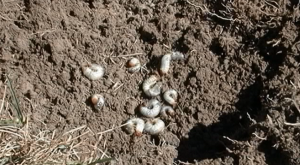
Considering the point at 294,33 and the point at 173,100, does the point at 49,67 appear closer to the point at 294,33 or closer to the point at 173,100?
the point at 173,100

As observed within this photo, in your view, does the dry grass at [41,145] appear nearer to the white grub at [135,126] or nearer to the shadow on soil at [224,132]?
the white grub at [135,126]

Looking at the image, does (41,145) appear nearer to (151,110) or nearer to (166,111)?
(151,110)

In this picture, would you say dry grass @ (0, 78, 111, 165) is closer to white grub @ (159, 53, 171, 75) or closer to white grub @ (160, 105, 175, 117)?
white grub @ (160, 105, 175, 117)

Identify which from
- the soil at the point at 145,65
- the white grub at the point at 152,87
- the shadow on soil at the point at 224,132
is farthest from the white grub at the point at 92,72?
the shadow on soil at the point at 224,132

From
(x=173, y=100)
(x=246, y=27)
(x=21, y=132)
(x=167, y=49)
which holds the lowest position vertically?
(x=21, y=132)

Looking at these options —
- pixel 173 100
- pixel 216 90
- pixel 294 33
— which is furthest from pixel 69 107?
pixel 294 33

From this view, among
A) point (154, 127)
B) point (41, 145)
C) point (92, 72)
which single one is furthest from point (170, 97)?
point (41, 145)
